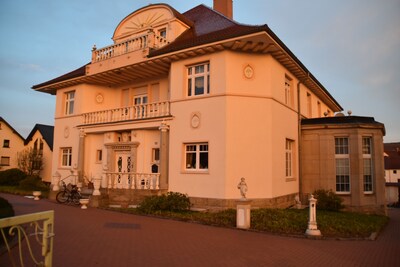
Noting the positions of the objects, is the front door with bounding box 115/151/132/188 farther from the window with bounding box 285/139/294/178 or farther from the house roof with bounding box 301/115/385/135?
the house roof with bounding box 301/115/385/135

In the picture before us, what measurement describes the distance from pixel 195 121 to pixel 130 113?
14.6 ft

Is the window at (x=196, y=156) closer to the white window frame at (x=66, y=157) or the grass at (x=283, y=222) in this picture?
the grass at (x=283, y=222)

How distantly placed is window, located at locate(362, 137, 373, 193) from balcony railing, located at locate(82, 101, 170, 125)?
33.7 ft

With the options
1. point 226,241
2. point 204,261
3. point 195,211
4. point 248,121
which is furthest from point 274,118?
point 204,261

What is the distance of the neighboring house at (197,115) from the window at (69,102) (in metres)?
1.18

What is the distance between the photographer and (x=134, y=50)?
57.1ft

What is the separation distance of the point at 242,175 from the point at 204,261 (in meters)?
7.44

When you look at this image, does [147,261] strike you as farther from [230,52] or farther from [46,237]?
[230,52]

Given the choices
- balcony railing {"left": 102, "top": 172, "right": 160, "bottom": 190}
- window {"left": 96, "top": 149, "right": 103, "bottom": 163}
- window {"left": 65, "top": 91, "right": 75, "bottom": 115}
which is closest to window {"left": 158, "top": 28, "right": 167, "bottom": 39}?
window {"left": 65, "top": 91, "right": 75, "bottom": 115}

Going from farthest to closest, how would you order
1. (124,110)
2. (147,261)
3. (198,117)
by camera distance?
(124,110)
(198,117)
(147,261)

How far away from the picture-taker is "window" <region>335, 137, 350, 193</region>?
1711 cm

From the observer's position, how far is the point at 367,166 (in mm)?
17047

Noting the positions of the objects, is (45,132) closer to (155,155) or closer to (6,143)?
(6,143)

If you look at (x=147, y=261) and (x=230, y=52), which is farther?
(x=230, y=52)
